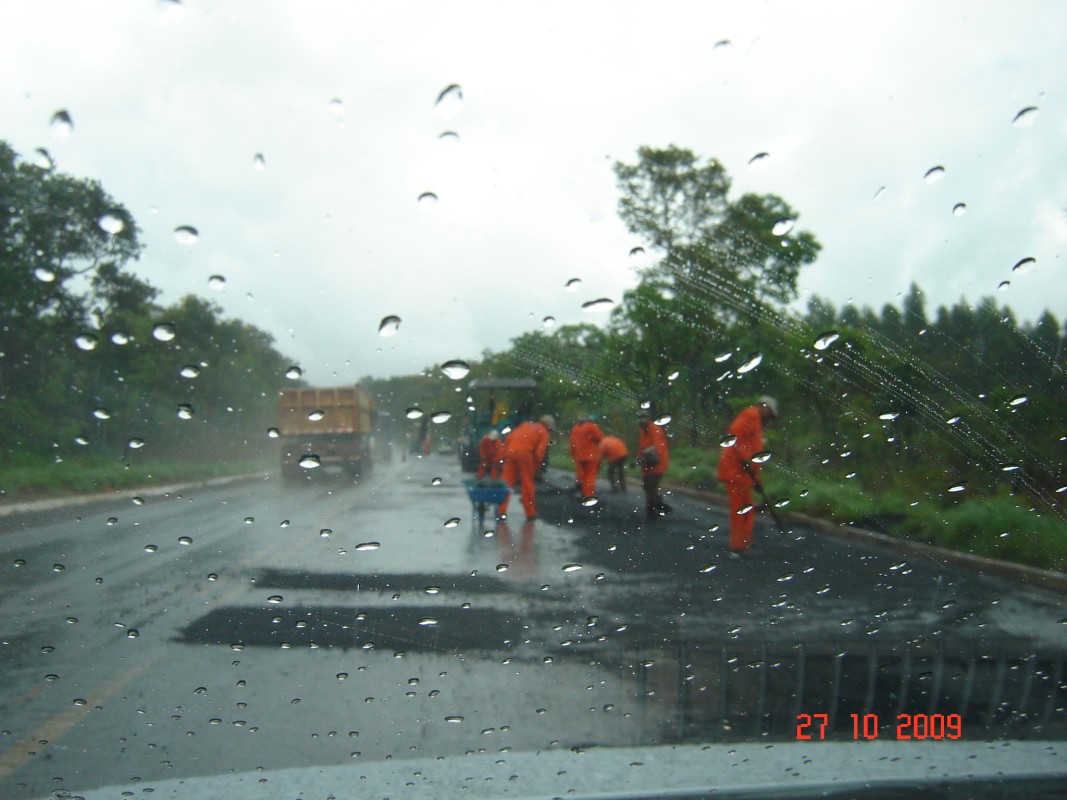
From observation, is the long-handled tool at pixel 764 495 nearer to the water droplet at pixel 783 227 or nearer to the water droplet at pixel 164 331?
the water droplet at pixel 783 227

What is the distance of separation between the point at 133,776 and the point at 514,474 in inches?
99.3

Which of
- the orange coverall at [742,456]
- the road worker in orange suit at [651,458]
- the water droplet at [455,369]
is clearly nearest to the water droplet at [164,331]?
the water droplet at [455,369]

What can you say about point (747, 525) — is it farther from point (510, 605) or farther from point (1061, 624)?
point (1061, 624)

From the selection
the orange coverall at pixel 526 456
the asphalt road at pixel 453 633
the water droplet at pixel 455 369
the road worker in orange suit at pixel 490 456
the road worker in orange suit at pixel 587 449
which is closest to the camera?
the asphalt road at pixel 453 633

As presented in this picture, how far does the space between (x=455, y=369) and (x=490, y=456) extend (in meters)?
1.27

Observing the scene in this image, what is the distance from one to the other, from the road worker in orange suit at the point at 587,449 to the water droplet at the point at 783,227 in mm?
1211

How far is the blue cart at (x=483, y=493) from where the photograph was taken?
579 centimetres

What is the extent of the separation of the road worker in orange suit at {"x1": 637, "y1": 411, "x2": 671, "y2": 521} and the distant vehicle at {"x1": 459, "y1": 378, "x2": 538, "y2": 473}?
0.54 meters

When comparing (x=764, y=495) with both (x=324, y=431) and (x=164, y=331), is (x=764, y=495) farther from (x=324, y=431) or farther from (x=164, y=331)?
(x=164, y=331)

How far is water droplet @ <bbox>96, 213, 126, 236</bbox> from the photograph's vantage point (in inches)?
161

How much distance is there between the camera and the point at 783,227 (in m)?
4.53

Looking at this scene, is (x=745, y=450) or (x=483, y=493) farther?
(x=483, y=493)
